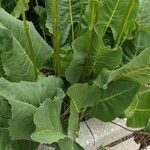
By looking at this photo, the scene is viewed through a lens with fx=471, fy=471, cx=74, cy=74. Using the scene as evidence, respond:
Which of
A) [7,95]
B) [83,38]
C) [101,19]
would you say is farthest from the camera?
[101,19]

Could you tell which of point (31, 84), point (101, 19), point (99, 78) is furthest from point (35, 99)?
point (101, 19)

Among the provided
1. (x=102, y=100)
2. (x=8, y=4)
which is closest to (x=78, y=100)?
(x=102, y=100)

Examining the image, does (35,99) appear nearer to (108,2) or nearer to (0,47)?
(0,47)

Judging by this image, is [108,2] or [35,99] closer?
[35,99]

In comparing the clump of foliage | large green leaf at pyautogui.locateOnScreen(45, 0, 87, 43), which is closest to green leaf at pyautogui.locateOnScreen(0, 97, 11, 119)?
the clump of foliage

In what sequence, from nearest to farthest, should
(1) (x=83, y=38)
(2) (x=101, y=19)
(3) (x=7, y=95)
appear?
(3) (x=7, y=95)
(1) (x=83, y=38)
(2) (x=101, y=19)

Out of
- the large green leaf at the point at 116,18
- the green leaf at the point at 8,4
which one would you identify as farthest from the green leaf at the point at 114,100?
the green leaf at the point at 8,4

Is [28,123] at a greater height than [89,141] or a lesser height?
greater
